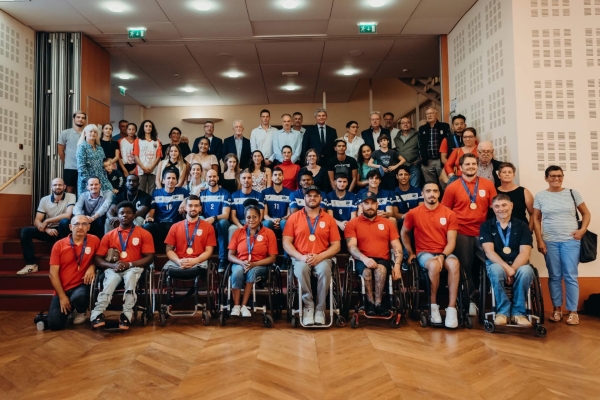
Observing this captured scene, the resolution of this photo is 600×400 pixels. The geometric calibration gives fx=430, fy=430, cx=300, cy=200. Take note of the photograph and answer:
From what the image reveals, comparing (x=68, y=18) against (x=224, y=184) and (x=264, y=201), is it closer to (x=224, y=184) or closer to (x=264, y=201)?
(x=224, y=184)

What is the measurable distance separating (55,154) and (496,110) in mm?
6054

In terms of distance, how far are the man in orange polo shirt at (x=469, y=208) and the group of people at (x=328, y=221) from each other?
0.01 metres

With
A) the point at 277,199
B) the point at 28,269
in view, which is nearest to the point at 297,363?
the point at 277,199

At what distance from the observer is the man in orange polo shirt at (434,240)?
149 inches

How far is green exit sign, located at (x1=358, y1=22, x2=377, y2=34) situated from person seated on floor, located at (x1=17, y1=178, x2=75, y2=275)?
14.9 feet

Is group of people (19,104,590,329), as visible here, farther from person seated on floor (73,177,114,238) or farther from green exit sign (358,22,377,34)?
green exit sign (358,22,377,34)

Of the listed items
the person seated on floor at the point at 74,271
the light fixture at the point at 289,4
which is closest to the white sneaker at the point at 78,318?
the person seated on floor at the point at 74,271

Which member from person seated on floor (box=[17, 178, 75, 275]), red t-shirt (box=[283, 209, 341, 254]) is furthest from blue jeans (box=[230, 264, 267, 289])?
person seated on floor (box=[17, 178, 75, 275])

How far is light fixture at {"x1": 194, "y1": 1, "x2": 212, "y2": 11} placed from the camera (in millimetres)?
5493

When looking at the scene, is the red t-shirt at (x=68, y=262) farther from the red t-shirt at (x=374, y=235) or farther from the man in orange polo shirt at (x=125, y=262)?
the red t-shirt at (x=374, y=235)

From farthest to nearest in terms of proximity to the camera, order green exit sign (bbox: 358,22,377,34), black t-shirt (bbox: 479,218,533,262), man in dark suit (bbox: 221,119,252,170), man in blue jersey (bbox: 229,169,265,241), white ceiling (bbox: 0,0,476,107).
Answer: man in dark suit (bbox: 221,119,252,170)
green exit sign (bbox: 358,22,377,34)
white ceiling (bbox: 0,0,476,107)
man in blue jersey (bbox: 229,169,265,241)
black t-shirt (bbox: 479,218,533,262)

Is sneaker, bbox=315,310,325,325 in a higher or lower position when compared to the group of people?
lower

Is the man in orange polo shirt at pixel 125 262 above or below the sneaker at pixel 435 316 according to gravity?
above

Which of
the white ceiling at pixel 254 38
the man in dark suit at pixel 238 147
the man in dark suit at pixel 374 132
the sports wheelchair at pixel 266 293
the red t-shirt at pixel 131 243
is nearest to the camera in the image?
the sports wheelchair at pixel 266 293
